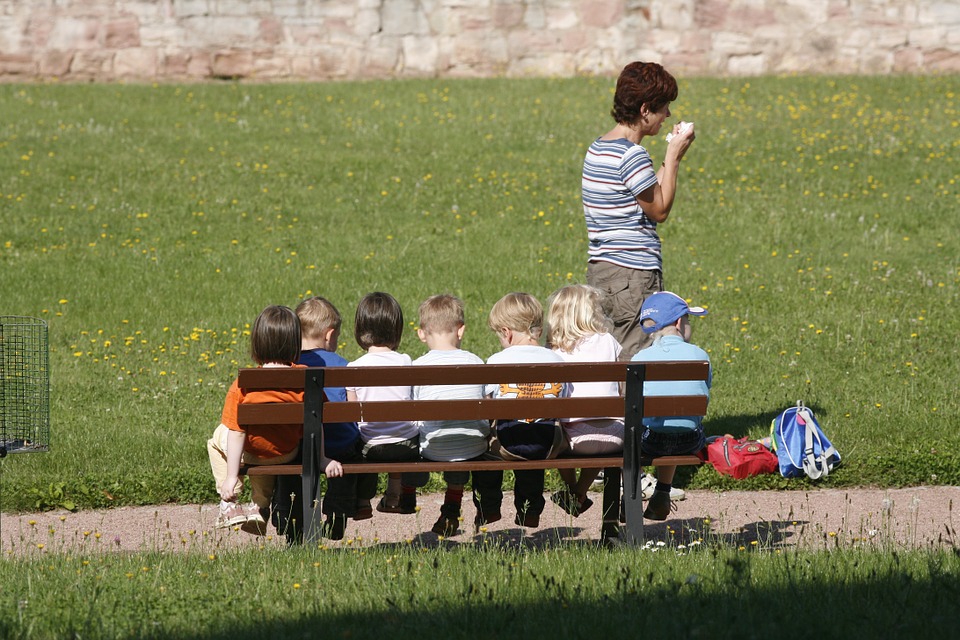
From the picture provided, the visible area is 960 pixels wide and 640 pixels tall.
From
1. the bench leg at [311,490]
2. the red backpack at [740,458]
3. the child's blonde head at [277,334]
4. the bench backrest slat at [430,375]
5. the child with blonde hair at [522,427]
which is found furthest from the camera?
the red backpack at [740,458]

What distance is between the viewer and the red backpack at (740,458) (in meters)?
6.32

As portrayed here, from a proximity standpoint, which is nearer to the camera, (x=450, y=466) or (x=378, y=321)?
(x=450, y=466)

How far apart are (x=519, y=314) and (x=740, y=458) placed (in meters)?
1.79

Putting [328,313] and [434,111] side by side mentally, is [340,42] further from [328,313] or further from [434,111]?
[328,313]

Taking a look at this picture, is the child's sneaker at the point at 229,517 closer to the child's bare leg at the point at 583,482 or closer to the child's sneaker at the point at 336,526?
the child's sneaker at the point at 336,526

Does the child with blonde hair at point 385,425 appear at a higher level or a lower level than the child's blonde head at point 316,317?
lower

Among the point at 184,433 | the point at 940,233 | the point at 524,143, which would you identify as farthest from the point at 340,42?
the point at 184,433

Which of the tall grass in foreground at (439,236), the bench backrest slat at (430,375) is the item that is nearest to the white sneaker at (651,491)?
the tall grass in foreground at (439,236)

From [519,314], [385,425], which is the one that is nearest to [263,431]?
[385,425]

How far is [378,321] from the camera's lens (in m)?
5.25

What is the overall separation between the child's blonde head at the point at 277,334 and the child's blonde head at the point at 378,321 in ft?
1.14

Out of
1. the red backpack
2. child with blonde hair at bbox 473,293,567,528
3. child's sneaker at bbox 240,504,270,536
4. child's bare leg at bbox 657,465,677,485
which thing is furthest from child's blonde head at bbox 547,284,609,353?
child's sneaker at bbox 240,504,270,536

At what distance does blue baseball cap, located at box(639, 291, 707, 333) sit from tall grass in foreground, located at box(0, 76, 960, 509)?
1181 mm

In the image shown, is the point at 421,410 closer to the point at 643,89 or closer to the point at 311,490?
the point at 311,490
